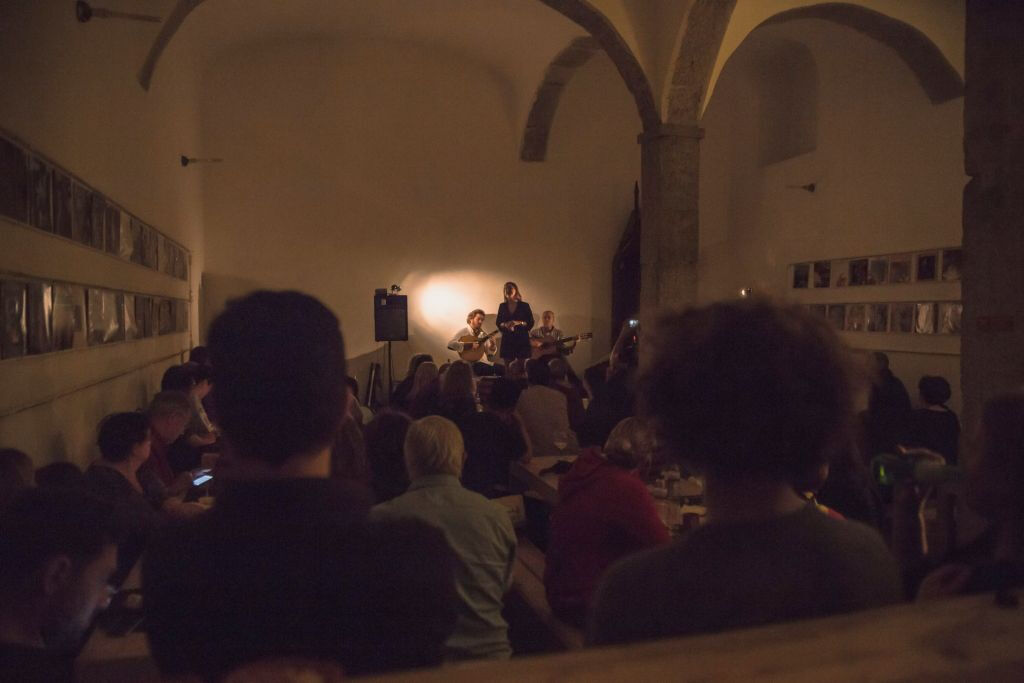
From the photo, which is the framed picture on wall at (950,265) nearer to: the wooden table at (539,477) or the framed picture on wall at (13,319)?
the wooden table at (539,477)

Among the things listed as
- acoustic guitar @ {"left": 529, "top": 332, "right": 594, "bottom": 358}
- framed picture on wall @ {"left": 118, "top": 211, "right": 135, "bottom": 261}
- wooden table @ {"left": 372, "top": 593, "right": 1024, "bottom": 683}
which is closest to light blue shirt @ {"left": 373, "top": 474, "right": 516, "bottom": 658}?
wooden table @ {"left": 372, "top": 593, "right": 1024, "bottom": 683}

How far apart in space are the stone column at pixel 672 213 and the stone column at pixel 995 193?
4137 millimetres

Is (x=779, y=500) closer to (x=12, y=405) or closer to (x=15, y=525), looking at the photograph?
(x=15, y=525)

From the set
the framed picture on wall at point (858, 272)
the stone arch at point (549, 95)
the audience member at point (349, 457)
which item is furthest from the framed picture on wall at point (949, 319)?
the audience member at point (349, 457)

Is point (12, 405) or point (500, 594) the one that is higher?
point (12, 405)

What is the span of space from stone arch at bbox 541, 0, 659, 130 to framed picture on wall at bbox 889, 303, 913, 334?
413 cm

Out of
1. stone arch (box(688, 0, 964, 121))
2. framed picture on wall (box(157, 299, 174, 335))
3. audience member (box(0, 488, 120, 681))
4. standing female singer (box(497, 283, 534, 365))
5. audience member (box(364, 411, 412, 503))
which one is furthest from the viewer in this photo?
standing female singer (box(497, 283, 534, 365))

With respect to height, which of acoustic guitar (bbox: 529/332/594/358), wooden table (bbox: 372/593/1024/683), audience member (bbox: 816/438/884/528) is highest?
acoustic guitar (bbox: 529/332/594/358)

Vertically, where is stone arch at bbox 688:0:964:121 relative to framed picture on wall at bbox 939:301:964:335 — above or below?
above

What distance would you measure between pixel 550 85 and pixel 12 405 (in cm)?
962

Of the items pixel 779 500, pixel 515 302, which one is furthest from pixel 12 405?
pixel 515 302

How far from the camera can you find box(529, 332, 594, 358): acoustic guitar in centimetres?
1047

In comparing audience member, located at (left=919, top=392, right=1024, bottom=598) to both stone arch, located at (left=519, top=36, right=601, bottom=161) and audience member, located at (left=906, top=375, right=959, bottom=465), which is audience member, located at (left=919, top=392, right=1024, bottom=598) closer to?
audience member, located at (left=906, top=375, right=959, bottom=465)

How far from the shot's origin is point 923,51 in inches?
348
